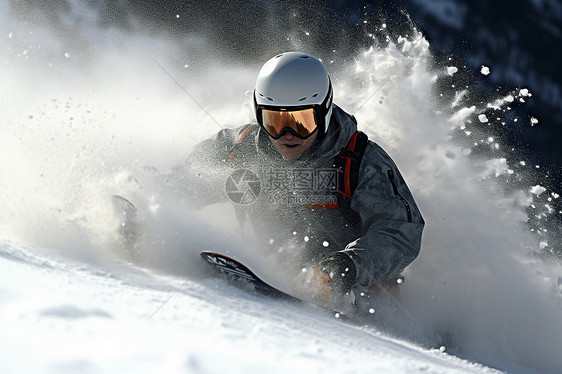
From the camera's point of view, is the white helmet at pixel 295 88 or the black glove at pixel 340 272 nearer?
the black glove at pixel 340 272

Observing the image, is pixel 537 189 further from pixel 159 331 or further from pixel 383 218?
pixel 159 331

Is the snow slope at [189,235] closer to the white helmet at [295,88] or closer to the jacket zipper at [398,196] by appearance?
the jacket zipper at [398,196]

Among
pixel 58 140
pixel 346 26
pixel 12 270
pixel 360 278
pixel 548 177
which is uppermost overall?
pixel 346 26

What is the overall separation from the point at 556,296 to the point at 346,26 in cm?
520

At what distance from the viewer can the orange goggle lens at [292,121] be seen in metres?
2.74

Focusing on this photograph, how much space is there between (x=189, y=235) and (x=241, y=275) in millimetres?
575

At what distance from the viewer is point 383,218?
2738 mm

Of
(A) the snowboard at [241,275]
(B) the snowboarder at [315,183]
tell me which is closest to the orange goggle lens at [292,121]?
(B) the snowboarder at [315,183]

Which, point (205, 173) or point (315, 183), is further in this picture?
point (205, 173)

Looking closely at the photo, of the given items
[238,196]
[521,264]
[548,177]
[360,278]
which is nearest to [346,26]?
[548,177]

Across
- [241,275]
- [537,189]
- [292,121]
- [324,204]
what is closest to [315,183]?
[324,204]

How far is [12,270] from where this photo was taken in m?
1.67

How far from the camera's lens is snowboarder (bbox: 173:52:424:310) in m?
2.72

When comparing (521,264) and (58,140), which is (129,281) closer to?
(58,140)
